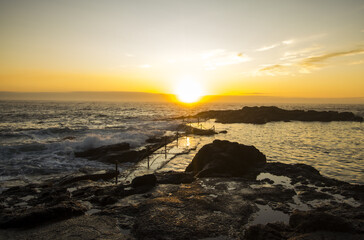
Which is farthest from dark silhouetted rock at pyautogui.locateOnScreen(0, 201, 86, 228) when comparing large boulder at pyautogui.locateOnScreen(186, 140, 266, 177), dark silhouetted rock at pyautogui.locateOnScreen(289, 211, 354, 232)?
dark silhouetted rock at pyautogui.locateOnScreen(289, 211, 354, 232)

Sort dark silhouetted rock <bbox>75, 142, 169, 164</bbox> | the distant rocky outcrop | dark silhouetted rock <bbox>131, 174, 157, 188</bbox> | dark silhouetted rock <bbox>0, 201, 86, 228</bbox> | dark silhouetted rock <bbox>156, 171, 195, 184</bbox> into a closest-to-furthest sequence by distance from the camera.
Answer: dark silhouetted rock <bbox>0, 201, 86, 228</bbox>, dark silhouetted rock <bbox>131, 174, 157, 188</bbox>, dark silhouetted rock <bbox>156, 171, 195, 184</bbox>, dark silhouetted rock <bbox>75, 142, 169, 164</bbox>, the distant rocky outcrop

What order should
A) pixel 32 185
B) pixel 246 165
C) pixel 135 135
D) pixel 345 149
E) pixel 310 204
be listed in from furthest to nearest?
pixel 135 135 < pixel 345 149 < pixel 246 165 < pixel 32 185 < pixel 310 204

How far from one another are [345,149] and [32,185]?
24.9m

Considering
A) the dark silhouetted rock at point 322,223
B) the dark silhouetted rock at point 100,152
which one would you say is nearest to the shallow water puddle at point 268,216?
the dark silhouetted rock at point 322,223

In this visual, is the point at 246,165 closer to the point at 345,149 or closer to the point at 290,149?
the point at 290,149

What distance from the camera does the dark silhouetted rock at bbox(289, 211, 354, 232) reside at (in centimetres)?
588

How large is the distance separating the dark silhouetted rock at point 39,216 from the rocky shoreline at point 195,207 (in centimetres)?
3

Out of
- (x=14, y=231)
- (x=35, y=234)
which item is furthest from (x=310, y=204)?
(x=14, y=231)

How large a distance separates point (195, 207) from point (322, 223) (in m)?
3.92

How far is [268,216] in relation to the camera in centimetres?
752

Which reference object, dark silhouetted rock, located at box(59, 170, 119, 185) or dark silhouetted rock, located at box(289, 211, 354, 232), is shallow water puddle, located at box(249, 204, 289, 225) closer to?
dark silhouetted rock, located at box(289, 211, 354, 232)

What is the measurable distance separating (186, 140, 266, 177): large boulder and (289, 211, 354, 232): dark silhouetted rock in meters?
6.10

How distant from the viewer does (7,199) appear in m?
9.24

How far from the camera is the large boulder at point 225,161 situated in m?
12.7
